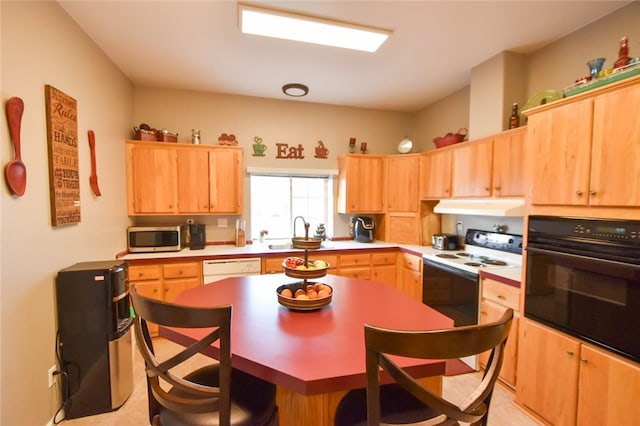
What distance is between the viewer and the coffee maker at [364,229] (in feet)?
13.5

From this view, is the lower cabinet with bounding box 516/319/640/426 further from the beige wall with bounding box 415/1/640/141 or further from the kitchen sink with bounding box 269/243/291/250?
the kitchen sink with bounding box 269/243/291/250

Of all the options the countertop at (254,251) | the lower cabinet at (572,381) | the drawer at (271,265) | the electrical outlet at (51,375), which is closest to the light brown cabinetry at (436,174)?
the countertop at (254,251)

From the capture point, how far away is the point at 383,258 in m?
3.77

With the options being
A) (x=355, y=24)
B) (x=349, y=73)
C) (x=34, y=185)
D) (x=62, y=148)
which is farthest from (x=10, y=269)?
(x=349, y=73)

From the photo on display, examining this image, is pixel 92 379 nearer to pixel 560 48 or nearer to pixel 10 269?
pixel 10 269

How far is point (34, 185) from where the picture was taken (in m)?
1.77

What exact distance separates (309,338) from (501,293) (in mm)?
1890

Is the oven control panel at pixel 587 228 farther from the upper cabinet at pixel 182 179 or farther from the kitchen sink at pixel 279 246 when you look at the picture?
the upper cabinet at pixel 182 179

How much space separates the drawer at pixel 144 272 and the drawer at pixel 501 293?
10.5 ft

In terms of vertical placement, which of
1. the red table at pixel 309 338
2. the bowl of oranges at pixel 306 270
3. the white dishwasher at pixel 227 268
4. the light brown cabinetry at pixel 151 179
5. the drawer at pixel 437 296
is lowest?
the drawer at pixel 437 296

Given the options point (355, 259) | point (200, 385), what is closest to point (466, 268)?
point (355, 259)

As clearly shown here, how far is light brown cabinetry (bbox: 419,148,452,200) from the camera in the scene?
3.41 m

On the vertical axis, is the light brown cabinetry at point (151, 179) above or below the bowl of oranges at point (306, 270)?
above

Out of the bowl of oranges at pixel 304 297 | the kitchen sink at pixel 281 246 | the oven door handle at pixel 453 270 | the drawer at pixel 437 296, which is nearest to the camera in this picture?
the bowl of oranges at pixel 304 297
